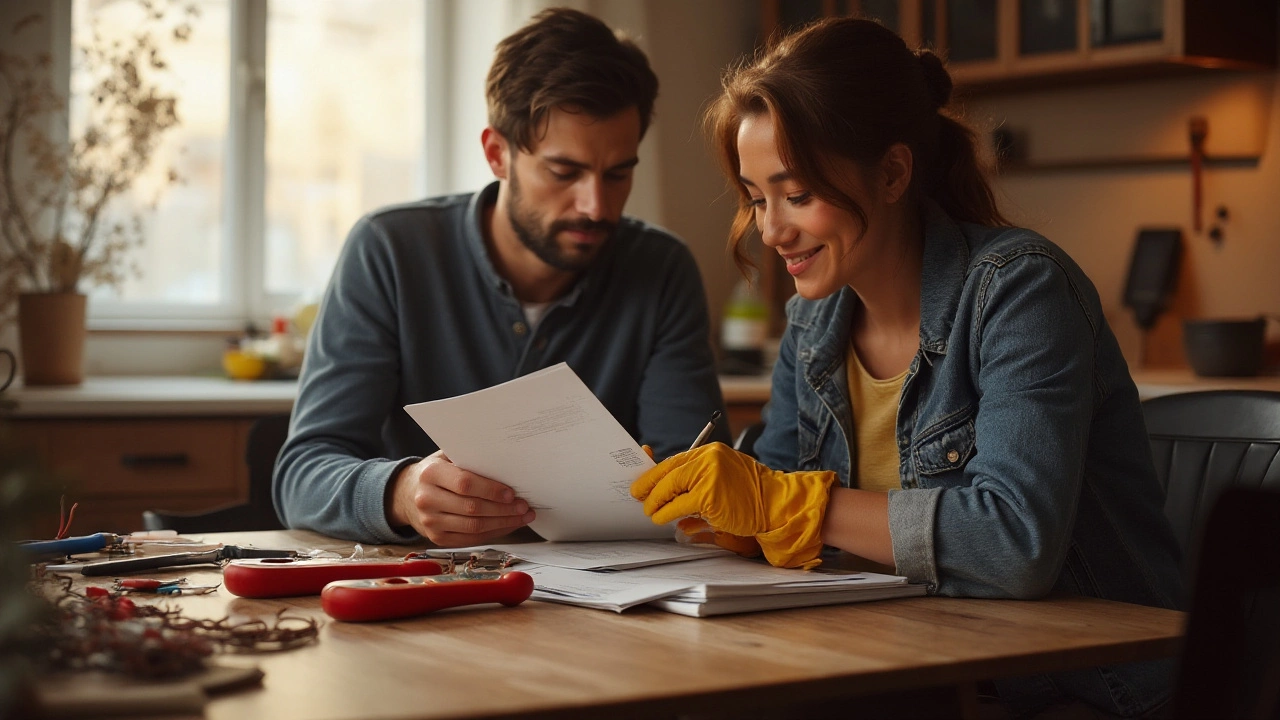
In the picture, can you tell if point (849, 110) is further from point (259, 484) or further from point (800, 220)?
point (259, 484)

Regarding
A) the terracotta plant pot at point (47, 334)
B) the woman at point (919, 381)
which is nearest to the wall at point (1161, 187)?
the woman at point (919, 381)

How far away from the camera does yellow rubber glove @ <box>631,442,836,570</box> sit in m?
1.23

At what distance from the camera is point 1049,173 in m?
3.67

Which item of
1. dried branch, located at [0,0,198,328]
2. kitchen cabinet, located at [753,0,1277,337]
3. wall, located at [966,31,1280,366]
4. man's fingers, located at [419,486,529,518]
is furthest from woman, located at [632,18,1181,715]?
dried branch, located at [0,0,198,328]

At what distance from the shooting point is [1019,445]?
118 centimetres

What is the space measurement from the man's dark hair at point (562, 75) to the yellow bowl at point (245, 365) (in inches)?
56.8

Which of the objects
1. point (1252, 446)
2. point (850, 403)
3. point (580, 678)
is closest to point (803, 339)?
point (850, 403)

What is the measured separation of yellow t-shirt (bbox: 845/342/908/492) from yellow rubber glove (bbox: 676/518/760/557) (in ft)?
0.78

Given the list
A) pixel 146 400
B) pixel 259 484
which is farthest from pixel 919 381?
pixel 146 400

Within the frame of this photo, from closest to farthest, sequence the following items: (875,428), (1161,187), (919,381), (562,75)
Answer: (919,381), (875,428), (562,75), (1161,187)

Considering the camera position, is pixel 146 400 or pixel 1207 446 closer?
pixel 1207 446

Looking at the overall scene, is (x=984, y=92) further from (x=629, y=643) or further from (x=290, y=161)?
(x=629, y=643)

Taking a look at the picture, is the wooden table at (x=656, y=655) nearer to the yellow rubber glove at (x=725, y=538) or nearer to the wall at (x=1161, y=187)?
the yellow rubber glove at (x=725, y=538)

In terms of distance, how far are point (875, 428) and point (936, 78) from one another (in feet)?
1.47
